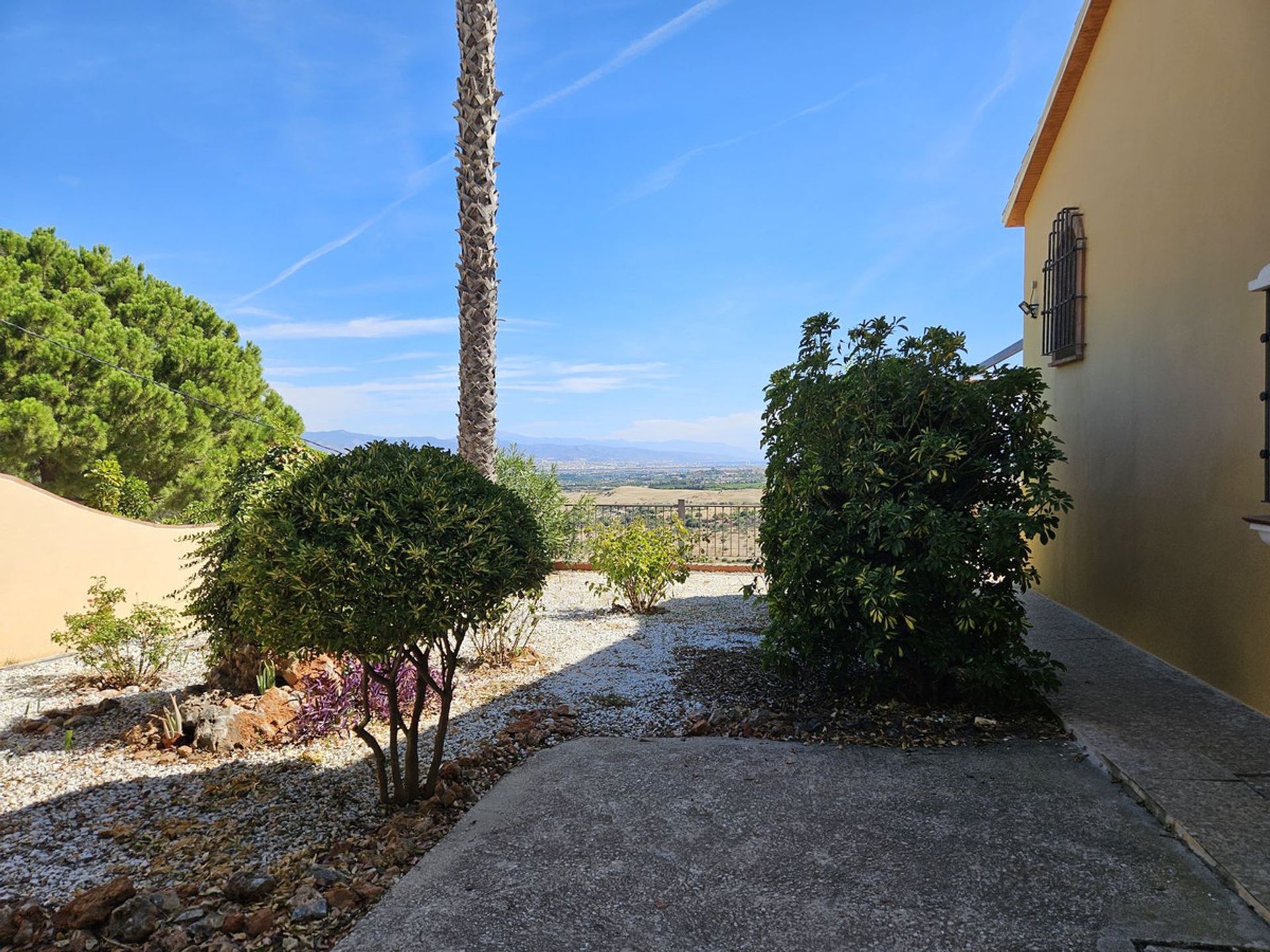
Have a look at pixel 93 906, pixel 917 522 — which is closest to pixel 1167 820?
pixel 917 522

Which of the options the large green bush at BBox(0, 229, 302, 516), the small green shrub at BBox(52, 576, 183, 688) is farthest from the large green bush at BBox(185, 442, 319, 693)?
the large green bush at BBox(0, 229, 302, 516)

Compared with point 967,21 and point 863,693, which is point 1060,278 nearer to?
point 967,21

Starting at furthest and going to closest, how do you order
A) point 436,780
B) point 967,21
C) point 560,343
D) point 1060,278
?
point 560,343, point 967,21, point 1060,278, point 436,780

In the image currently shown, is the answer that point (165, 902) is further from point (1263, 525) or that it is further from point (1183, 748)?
point (1263, 525)

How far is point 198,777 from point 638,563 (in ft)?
16.2

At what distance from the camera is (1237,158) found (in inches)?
158

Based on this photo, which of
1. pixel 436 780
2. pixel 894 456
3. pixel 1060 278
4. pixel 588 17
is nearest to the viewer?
pixel 436 780

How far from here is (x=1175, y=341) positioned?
15.4 feet

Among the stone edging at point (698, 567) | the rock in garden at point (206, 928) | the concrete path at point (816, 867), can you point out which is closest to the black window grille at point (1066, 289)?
the concrete path at point (816, 867)

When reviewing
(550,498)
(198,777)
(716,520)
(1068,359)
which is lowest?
(198,777)

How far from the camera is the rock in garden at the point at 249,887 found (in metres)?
2.38

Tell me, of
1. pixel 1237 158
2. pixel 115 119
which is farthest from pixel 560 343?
pixel 1237 158

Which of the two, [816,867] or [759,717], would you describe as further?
[759,717]

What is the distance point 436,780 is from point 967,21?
29.6ft
